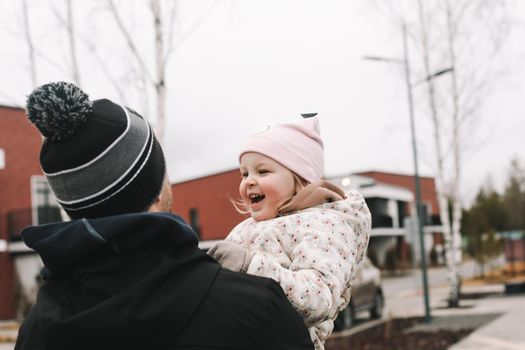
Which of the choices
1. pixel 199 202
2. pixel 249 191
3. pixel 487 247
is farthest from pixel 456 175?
pixel 199 202

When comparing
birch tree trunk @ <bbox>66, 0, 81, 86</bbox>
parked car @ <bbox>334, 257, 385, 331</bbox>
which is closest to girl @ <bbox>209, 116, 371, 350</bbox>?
birch tree trunk @ <bbox>66, 0, 81, 86</bbox>

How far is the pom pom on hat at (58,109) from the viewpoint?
1324 millimetres

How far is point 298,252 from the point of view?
68.9 inches

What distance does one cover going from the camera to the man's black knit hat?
4.36 feet

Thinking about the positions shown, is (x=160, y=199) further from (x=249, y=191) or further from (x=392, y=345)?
(x=392, y=345)

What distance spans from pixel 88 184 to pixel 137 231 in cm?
17

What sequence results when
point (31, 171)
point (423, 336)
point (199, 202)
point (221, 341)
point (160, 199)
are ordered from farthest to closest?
point (199, 202) < point (31, 171) < point (423, 336) < point (160, 199) < point (221, 341)

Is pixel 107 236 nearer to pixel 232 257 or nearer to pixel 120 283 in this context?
pixel 120 283

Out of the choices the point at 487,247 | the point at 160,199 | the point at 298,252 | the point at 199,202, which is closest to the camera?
the point at 160,199

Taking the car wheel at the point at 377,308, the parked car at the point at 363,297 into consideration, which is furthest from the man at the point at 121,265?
the car wheel at the point at 377,308

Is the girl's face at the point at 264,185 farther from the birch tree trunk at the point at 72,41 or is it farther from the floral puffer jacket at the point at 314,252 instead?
the birch tree trunk at the point at 72,41

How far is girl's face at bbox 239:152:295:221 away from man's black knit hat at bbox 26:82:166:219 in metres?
0.73

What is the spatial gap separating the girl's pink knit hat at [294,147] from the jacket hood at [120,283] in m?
0.82

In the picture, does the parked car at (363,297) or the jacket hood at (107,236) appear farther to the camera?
the parked car at (363,297)
